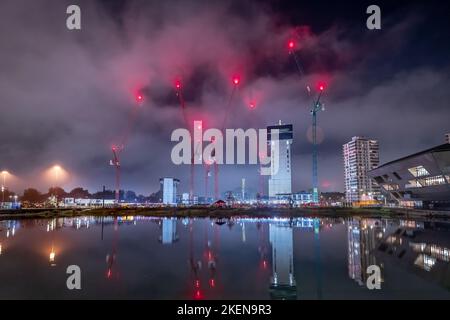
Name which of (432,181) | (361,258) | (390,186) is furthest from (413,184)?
(361,258)

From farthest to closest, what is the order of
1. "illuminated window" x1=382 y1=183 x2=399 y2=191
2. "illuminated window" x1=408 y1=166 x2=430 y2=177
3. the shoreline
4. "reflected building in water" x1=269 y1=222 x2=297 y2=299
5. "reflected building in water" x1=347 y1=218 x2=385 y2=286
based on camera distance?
"illuminated window" x1=382 y1=183 x2=399 y2=191, the shoreline, "illuminated window" x1=408 y1=166 x2=430 y2=177, "reflected building in water" x1=347 y1=218 x2=385 y2=286, "reflected building in water" x1=269 y1=222 x2=297 y2=299

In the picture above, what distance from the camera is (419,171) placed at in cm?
7494

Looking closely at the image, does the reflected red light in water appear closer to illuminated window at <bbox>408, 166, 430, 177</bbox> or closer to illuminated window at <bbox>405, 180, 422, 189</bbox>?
illuminated window at <bbox>408, 166, 430, 177</bbox>

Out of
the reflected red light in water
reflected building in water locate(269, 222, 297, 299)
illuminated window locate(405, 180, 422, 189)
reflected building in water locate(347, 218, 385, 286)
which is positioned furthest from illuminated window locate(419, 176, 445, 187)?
the reflected red light in water

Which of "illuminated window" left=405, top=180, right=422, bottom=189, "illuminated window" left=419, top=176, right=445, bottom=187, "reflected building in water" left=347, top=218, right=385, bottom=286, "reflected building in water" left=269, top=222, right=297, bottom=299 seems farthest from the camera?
"illuminated window" left=405, top=180, right=422, bottom=189

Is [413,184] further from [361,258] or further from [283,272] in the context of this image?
[283,272]

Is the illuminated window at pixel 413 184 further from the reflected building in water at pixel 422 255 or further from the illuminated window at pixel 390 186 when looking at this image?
the reflected building in water at pixel 422 255

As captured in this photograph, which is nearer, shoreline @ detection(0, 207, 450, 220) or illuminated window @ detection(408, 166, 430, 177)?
illuminated window @ detection(408, 166, 430, 177)

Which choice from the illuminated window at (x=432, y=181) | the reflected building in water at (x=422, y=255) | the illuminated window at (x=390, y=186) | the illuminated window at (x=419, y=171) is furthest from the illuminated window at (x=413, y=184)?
the reflected building in water at (x=422, y=255)

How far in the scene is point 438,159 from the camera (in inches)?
2549

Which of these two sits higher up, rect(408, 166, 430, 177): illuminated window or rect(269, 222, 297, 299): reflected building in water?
rect(408, 166, 430, 177): illuminated window

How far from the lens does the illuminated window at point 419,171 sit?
7267 cm

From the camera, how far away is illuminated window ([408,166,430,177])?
2861 inches
